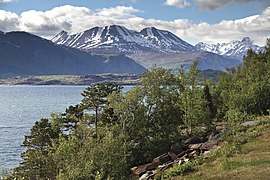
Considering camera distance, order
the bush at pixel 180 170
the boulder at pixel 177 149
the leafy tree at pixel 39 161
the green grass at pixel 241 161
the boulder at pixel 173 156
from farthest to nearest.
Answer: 1. the leafy tree at pixel 39 161
2. the boulder at pixel 177 149
3. the boulder at pixel 173 156
4. the bush at pixel 180 170
5. the green grass at pixel 241 161

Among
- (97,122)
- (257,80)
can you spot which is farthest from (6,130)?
(257,80)

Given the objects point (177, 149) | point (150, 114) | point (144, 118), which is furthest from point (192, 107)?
point (177, 149)

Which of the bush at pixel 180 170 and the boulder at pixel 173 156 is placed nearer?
the bush at pixel 180 170

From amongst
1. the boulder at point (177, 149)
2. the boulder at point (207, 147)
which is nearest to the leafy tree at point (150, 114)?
the boulder at point (177, 149)

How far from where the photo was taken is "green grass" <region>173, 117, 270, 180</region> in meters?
28.7

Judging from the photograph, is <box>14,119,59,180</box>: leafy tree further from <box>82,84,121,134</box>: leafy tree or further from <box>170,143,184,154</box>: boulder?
<box>170,143,184,154</box>: boulder

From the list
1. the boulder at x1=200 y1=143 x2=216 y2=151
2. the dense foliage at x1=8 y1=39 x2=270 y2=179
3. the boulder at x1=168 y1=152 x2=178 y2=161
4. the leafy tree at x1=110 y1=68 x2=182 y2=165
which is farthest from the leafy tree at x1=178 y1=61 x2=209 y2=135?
the boulder at x1=200 y1=143 x2=216 y2=151

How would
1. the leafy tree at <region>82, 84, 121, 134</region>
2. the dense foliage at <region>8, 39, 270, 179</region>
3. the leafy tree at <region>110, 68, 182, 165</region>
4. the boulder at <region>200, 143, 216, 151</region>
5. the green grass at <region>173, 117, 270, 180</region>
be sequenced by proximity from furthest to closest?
the leafy tree at <region>82, 84, 121, 134</region>, the leafy tree at <region>110, 68, 182, 165</region>, the dense foliage at <region>8, 39, 270, 179</region>, the boulder at <region>200, 143, 216, 151</region>, the green grass at <region>173, 117, 270, 180</region>

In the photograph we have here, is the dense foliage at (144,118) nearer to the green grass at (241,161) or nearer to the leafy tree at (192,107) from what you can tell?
the leafy tree at (192,107)

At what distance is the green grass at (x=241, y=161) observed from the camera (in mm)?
28734

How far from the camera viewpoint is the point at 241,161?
32.2m

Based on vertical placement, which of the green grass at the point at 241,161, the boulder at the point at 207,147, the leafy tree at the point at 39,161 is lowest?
the leafy tree at the point at 39,161

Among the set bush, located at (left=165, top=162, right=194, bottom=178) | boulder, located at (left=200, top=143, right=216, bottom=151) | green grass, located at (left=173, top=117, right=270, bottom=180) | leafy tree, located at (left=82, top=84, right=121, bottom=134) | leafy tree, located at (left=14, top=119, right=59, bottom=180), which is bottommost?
leafy tree, located at (left=14, top=119, right=59, bottom=180)

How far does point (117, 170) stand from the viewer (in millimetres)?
43281
